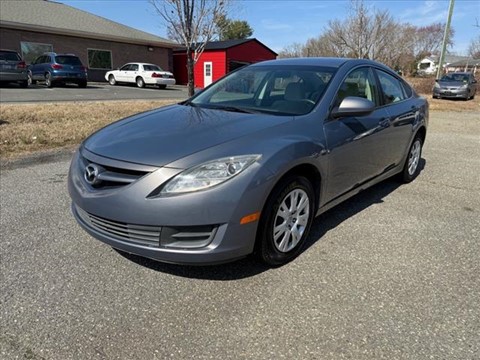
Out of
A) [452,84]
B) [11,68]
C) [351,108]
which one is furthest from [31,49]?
[351,108]

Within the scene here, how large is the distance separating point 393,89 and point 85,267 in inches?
151

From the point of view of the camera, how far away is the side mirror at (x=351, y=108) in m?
3.28

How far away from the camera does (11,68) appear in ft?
55.4

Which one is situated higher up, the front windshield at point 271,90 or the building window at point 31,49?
the building window at point 31,49

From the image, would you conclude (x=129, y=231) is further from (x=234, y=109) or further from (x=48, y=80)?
(x=48, y=80)

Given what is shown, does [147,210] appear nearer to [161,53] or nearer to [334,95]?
[334,95]

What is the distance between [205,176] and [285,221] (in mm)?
795

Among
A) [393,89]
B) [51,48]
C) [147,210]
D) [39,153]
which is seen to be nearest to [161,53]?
[51,48]

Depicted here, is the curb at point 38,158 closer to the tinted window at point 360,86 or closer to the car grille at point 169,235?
the car grille at point 169,235

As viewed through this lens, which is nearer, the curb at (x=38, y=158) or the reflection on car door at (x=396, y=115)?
the reflection on car door at (x=396, y=115)

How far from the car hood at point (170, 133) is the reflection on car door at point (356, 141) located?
1.79ft

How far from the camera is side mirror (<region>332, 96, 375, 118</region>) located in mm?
3275

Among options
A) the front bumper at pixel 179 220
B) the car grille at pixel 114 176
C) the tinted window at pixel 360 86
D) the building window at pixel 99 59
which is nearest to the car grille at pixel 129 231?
the front bumper at pixel 179 220

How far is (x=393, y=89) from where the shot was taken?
4.63 m
